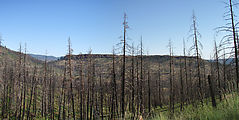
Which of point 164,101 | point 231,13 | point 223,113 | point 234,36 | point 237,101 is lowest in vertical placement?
point 164,101

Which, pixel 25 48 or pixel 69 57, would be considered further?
pixel 25 48

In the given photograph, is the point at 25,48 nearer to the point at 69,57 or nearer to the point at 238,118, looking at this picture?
the point at 69,57

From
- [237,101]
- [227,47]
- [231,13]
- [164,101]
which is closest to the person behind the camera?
[237,101]

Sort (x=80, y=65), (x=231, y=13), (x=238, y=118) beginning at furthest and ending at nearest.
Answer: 1. (x=80, y=65)
2. (x=231, y=13)
3. (x=238, y=118)

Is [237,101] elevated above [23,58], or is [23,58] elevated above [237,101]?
[23,58]

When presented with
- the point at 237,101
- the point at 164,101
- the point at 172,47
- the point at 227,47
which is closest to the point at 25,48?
the point at 172,47

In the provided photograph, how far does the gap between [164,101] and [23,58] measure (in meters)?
53.0

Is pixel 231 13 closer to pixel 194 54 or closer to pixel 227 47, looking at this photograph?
pixel 227 47

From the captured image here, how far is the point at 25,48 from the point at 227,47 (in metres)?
31.1

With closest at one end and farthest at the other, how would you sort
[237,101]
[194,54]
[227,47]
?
[237,101] < [227,47] < [194,54]

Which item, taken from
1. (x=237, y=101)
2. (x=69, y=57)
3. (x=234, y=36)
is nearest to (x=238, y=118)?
(x=237, y=101)

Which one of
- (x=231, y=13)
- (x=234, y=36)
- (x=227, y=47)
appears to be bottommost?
(x=227, y=47)

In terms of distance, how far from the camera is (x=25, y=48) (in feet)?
99.0

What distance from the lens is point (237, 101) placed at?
4465 mm
